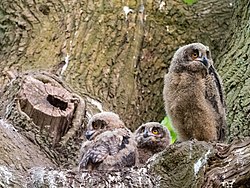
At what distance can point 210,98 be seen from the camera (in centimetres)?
509

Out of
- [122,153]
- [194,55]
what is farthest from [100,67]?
[122,153]

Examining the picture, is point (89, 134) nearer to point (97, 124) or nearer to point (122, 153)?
point (97, 124)

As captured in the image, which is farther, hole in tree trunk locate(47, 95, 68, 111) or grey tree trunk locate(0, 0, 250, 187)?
hole in tree trunk locate(47, 95, 68, 111)

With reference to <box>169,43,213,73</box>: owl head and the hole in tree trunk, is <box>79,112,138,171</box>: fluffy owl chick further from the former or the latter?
<box>169,43,213,73</box>: owl head

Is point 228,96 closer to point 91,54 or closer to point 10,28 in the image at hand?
point 91,54

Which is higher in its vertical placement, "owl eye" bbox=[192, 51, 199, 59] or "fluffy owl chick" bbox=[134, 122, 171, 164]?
"owl eye" bbox=[192, 51, 199, 59]

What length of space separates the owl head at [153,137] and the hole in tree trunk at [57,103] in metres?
0.59

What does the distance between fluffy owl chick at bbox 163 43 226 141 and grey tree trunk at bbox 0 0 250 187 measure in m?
0.40

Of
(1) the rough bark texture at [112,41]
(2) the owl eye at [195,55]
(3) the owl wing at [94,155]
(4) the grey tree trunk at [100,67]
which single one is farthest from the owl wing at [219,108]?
(1) the rough bark texture at [112,41]

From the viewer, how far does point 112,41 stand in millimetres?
6789

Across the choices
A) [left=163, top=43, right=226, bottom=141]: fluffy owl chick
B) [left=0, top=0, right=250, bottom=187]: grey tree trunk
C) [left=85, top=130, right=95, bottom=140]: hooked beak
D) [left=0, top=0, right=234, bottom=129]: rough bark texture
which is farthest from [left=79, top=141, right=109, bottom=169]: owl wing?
[left=0, top=0, right=234, bottom=129]: rough bark texture

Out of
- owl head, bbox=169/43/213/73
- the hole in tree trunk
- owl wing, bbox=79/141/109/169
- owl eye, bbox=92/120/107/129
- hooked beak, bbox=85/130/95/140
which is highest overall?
owl head, bbox=169/43/213/73

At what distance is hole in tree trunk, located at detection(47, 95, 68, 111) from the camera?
213 inches

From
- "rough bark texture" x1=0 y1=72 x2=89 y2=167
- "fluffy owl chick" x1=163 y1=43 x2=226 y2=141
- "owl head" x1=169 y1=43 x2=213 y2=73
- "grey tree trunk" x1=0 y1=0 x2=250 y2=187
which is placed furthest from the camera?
"rough bark texture" x1=0 y1=72 x2=89 y2=167
